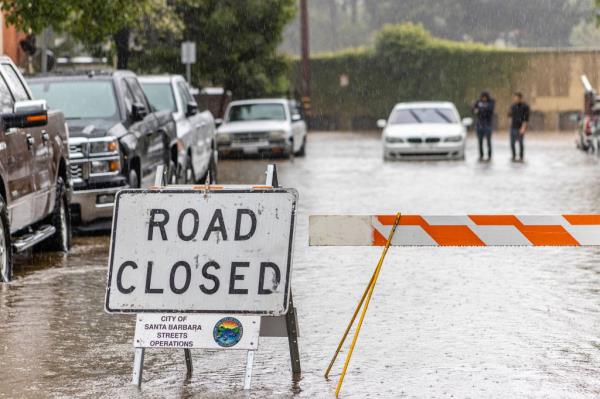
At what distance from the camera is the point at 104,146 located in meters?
16.8

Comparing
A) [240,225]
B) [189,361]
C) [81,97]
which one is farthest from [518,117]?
[240,225]

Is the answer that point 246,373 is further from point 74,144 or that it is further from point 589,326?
point 74,144

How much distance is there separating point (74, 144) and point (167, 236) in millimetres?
8991

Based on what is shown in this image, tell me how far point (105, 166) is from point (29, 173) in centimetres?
336

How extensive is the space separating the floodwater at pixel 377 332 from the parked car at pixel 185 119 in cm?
443

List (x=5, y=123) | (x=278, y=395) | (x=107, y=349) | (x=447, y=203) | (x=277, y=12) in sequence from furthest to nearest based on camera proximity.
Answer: (x=277, y=12)
(x=447, y=203)
(x=5, y=123)
(x=107, y=349)
(x=278, y=395)

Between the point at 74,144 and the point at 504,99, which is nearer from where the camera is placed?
the point at 74,144

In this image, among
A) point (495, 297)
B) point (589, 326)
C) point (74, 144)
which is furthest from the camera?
point (74, 144)

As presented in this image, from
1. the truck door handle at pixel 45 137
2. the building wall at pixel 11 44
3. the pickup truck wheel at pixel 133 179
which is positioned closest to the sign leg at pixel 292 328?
the truck door handle at pixel 45 137

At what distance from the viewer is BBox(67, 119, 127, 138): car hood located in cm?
1681

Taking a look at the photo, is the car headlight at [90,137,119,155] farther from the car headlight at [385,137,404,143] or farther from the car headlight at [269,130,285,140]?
the car headlight at [269,130,285,140]

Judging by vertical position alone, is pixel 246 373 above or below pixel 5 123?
below

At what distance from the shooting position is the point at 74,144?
1681 cm

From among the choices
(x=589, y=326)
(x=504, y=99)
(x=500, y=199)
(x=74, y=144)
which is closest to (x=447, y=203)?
(x=500, y=199)
